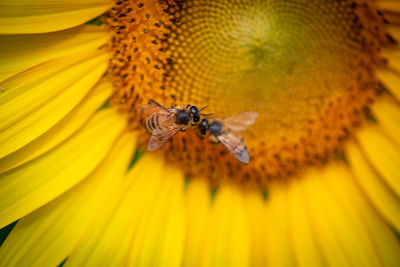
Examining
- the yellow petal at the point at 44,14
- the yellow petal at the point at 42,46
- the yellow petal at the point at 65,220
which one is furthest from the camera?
the yellow petal at the point at 65,220

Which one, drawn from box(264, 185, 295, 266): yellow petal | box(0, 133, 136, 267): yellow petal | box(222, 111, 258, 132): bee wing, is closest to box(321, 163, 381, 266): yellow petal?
box(264, 185, 295, 266): yellow petal

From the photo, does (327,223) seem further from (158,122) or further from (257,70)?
(158,122)

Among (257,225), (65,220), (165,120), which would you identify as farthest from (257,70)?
(65,220)

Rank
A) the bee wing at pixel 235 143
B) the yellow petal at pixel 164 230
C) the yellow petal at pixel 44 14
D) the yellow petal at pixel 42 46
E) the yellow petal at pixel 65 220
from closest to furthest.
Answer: the yellow petal at pixel 44 14 < the yellow petal at pixel 42 46 < the yellow petal at pixel 65 220 < the bee wing at pixel 235 143 < the yellow petal at pixel 164 230

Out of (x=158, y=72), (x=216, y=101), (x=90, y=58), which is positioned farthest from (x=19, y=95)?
(x=216, y=101)

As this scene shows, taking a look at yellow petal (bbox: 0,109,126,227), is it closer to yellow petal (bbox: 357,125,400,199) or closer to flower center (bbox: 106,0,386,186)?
flower center (bbox: 106,0,386,186)

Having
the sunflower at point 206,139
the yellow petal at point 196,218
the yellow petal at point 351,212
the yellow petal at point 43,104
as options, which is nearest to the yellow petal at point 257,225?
the sunflower at point 206,139

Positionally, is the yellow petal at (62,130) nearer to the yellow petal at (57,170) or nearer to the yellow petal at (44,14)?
the yellow petal at (57,170)

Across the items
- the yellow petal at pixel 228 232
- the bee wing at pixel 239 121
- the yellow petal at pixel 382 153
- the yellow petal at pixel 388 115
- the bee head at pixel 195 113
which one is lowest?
the yellow petal at pixel 228 232

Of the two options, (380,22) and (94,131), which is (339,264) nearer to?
(380,22)
